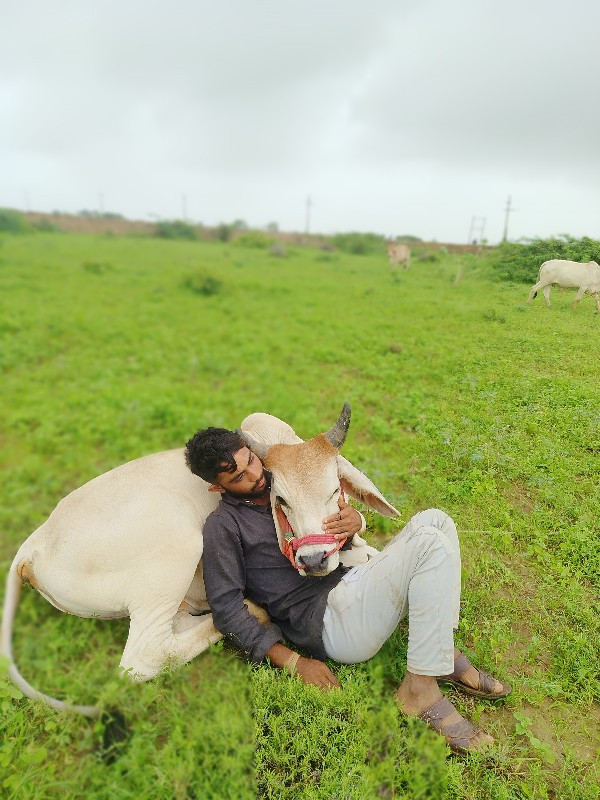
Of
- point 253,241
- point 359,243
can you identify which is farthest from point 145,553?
point 253,241

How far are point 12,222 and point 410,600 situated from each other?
720 centimetres

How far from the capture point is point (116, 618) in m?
2.65

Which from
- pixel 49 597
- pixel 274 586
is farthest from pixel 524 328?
pixel 49 597

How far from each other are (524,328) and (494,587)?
1308mm

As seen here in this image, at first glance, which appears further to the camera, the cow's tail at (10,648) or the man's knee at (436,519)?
the man's knee at (436,519)

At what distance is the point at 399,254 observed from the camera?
4.16 meters

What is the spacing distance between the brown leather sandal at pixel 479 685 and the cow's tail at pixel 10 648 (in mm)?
1489

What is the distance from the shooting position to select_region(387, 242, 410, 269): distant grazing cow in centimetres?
397

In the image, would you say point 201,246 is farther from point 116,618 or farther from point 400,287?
point 116,618

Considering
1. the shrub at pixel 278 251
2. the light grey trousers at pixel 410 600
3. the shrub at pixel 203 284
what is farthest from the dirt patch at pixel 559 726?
the shrub at pixel 278 251

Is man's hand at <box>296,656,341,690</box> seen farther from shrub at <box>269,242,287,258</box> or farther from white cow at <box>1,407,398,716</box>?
shrub at <box>269,242,287,258</box>

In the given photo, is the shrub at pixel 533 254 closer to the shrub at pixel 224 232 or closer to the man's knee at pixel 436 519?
the man's knee at pixel 436 519

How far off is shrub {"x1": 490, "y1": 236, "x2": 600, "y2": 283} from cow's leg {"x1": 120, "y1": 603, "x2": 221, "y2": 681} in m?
2.40

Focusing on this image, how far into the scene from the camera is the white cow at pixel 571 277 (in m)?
2.51
